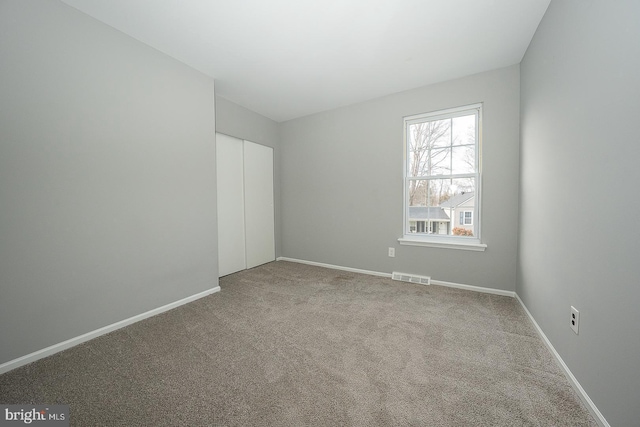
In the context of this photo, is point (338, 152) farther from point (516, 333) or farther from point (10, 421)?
point (10, 421)

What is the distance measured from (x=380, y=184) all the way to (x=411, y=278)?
1409 millimetres

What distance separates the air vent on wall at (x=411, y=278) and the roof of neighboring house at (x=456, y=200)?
101cm

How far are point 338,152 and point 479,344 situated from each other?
3009mm

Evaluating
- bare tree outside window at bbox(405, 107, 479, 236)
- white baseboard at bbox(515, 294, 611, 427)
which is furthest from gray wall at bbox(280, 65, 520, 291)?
white baseboard at bbox(515, 294, 611, 427)

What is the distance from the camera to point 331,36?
7.12 feet

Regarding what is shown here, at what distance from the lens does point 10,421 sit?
47.3 inches

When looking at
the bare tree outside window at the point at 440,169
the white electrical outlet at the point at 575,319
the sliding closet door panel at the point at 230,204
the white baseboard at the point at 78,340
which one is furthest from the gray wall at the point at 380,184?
the white baseboard at the point at 78,340

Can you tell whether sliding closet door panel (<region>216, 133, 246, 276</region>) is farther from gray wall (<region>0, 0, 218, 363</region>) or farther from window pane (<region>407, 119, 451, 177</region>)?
window pane (<region>407, 119, 451, 177</region>)

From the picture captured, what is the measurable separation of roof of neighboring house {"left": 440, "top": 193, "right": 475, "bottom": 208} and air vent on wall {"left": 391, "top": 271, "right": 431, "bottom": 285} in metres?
1.01

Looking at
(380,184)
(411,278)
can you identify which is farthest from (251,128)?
(411,278)

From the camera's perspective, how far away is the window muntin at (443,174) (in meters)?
2.93

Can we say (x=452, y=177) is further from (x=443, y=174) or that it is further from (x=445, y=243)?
(x=445, y=243)

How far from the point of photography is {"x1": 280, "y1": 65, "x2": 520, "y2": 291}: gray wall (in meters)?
2.69

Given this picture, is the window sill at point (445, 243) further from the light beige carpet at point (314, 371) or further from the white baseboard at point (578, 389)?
the white baseboard at point (578, 389)
